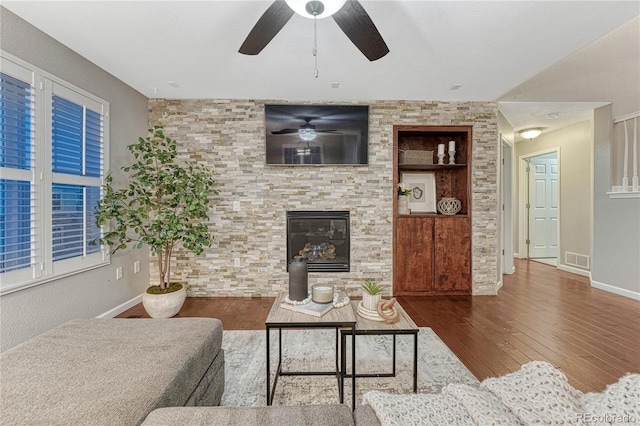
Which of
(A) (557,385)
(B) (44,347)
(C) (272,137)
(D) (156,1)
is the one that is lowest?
(B) (44,347)

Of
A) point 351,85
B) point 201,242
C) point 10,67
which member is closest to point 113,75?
point 10,67

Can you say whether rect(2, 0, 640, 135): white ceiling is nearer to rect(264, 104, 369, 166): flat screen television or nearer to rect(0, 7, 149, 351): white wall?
rect(0, 7, 149, 351): white wall

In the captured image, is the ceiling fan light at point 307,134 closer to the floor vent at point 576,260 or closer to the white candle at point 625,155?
the white candle at point 625,155

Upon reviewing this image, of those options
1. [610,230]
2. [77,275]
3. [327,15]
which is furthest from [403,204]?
[77,275]

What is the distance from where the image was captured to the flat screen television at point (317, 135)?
3660 mm

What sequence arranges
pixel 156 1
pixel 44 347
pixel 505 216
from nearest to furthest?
pixel 44 347 → pixel 156 1 → pixel 505 216

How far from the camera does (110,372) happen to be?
1148mm

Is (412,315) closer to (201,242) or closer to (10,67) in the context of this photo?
(201,242)

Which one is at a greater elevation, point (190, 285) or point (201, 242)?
point (201, 242)

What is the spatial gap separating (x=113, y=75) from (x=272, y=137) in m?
1.72

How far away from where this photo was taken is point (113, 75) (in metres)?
3.03

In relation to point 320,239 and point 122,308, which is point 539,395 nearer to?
point 320,239

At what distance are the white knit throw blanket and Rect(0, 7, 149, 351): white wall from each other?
2.60 m

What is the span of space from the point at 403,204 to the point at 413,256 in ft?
2.23
